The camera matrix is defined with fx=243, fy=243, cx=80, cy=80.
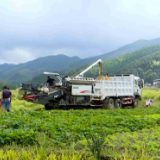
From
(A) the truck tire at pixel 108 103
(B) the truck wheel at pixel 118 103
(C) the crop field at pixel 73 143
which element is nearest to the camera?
(C) the crop field at pixel 73 143

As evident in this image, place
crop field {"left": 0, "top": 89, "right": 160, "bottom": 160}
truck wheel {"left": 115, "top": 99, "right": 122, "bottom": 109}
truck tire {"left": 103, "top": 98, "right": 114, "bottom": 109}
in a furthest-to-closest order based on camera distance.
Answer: truck wheel {"left": 115, "top": 99, "right": 122, "bottom": 109}, truck tire {"left": 103, "top": 98, "right": 114, "bottom": 109}, crop field {"left": 0, "top": 89, "right": 160, "bottom": 160}

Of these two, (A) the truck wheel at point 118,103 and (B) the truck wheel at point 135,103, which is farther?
(B) the truck wheel at point 135,103

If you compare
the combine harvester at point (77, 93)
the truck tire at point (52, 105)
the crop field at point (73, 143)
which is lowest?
the crop field at point (73, 143)

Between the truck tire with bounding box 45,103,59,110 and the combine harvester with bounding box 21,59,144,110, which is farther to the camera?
the truck tire with bounding box 45,103,59,110

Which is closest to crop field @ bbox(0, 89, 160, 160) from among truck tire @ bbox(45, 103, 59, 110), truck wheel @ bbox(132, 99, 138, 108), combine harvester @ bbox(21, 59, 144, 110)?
combine harvester @ bbox(21, 59, 144, 110)

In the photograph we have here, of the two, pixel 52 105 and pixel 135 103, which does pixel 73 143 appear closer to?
pixel 52 105

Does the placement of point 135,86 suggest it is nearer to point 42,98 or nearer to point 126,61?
point 42,98

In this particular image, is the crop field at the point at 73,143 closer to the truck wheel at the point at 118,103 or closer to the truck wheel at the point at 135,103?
the truck wheel at the point at 118,103

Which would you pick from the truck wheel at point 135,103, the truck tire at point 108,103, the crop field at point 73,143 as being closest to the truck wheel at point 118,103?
the truck tire at point 108,103

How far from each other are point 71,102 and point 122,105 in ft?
18.9

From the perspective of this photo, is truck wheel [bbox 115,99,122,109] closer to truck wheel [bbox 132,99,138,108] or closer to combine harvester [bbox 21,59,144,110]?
combine harvester [bbox 21,59,144,110]

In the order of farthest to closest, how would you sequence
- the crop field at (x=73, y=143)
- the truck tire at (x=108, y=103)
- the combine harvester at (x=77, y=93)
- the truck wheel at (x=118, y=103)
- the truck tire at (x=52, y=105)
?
the truck wheel at (x=118, y=103) → the truck tire at (x=108, y=103) → the truck tire at (x=52, y=105) → the combine harvester at (x=77, y=93) → the crop field at (x=73, y=143)

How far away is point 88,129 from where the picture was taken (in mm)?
7355

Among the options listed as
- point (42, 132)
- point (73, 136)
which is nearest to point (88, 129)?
point (73, 136)
